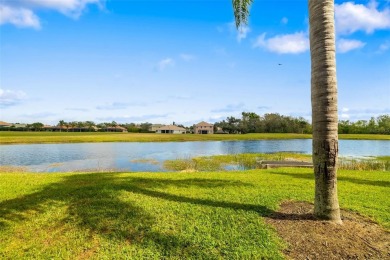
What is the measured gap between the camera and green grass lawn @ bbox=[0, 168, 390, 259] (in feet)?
18.0

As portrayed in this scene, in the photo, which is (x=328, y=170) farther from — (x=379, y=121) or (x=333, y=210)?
(x=379, y=121)

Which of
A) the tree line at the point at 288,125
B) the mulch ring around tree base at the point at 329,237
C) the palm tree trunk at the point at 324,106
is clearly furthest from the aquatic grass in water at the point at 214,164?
the tree line at the point at 288,125

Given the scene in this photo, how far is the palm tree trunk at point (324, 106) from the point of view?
6.13m

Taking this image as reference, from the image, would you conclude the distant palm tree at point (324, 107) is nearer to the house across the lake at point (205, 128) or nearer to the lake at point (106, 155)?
the lake at point (106, 155)

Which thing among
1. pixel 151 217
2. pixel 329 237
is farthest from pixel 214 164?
pixel 329 237

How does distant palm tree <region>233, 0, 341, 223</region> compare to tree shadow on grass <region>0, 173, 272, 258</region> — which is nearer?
tree shadow on grass <region>0, 173, 272, 258</region>

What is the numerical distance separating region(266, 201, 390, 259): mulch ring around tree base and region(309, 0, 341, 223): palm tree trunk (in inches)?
16.6

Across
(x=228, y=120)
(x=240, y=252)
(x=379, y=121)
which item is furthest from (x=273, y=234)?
(x=379, y=121)

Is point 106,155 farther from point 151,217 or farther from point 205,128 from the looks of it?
point 205,128

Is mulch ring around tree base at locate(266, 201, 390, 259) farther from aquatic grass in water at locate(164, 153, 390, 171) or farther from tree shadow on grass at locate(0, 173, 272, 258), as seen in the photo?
aquatic grass in water at locate(164, 153, 390, 171)

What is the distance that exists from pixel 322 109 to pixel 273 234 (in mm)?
3098

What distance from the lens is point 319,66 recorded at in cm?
630

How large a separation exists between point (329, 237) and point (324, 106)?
292 cm

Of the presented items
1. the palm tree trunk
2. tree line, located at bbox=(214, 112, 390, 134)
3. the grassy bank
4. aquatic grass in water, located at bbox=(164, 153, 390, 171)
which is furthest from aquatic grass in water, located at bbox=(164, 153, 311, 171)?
tree line, located at bbox=(214, 112, 390, 134)
